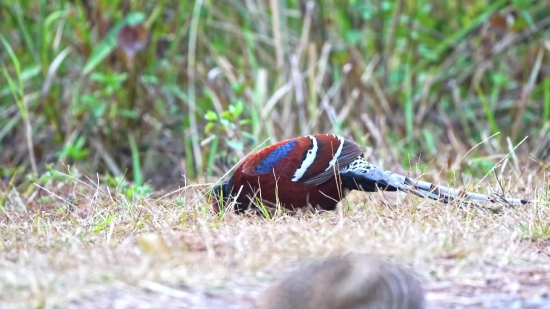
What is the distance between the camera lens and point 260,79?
5.66 meters

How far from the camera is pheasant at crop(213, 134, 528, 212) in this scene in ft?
11.8

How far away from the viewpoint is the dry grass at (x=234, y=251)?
6.74 feet

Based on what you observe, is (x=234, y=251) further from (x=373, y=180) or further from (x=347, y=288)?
(x=373, y=180)

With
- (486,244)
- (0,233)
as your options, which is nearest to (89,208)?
(0,233)

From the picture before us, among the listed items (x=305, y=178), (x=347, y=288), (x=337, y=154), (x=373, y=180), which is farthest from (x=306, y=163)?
(x=347, y=288)

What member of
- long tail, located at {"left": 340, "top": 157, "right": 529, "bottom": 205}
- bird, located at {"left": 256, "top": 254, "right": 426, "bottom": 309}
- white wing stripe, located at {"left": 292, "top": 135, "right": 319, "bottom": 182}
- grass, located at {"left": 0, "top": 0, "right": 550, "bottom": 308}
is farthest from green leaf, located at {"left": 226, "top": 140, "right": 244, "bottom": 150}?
bird, located at {"left": 256, "top": 254, "right": 426, "bottom": 309}

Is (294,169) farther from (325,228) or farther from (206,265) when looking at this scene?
(206,265)

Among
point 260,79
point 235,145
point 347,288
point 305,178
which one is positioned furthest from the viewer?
point 260,79

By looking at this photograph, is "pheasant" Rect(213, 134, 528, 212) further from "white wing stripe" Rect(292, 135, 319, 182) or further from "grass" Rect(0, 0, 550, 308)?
"grass" Rect(0, 0, 550, 308)

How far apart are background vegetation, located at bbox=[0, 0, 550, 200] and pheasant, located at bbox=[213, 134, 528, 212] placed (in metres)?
1.30

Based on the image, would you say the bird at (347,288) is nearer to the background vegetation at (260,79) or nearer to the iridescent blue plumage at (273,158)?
the iridescent blue plumage at (273,158)

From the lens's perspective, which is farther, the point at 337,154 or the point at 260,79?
the point at 260,79

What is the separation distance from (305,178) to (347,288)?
6.01 feet

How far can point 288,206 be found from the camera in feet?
11.8
